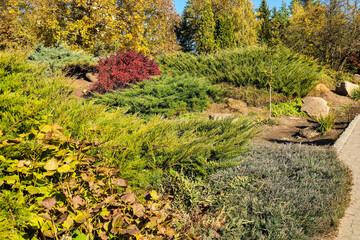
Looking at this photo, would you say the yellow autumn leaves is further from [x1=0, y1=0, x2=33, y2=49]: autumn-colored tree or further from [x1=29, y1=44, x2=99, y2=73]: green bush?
[x1=29, y1=44, x2=99, y2=73]: green bush

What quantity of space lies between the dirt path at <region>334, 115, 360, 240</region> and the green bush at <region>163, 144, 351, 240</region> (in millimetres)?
118

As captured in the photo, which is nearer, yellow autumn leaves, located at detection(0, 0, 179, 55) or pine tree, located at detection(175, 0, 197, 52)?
yellow autumn leaves, located at detection(0, 0, 179, 55)

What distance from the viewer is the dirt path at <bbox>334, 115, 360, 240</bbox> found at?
8.18ft

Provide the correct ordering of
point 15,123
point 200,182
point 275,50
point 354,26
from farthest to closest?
point 354,26 < point 275,50 < point 200,182 < point 15,123

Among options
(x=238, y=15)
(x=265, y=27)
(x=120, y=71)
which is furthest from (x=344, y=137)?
(x=238, y=15)

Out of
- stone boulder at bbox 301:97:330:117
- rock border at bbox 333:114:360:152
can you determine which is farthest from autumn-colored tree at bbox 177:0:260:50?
rock border at bbox 333:114:360:152

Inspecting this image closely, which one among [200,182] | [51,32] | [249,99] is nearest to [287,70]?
[249,99]

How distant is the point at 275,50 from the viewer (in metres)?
7.49

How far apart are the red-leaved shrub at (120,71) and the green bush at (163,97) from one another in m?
0.69

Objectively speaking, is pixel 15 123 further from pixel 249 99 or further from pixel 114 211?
pixel 249 99

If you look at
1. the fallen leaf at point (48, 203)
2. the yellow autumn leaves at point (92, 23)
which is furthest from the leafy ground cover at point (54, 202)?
the yellow autumn leaves at point (92, 23)

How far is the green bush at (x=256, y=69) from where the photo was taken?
9.05 metres

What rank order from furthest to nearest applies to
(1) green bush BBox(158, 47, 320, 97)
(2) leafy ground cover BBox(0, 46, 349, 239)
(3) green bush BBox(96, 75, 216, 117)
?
(1) green bush BBox(158, 47, 320, 97)
(3) green bush BBox(96, 75, 216, 117)
(2) leafy ground cover BBox(0, 46, 349, 239)

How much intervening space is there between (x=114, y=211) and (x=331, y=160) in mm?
2888
